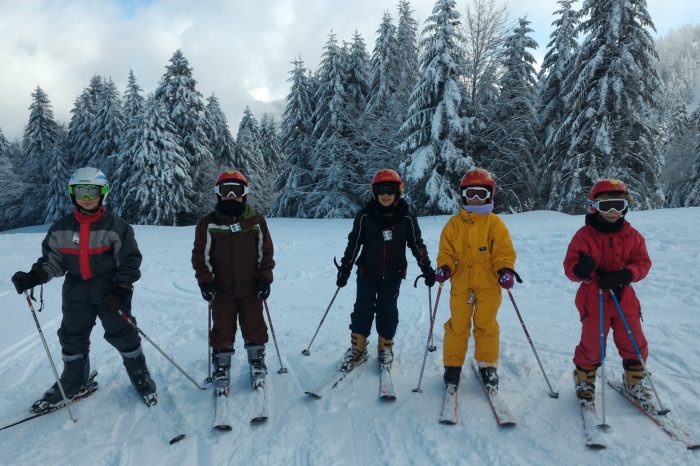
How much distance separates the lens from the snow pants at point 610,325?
336cm

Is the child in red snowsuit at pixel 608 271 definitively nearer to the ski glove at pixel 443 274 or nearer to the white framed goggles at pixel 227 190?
the ski glove at pixel 443 274

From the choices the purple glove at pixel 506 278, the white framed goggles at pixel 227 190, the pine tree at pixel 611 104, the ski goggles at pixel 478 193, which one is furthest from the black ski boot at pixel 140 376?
the pine tree at pixel 611 104

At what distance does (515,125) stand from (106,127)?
28.3 m

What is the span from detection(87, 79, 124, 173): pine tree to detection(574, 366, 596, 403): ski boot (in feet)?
109

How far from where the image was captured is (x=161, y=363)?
4.54m

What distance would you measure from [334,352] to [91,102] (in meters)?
37.0

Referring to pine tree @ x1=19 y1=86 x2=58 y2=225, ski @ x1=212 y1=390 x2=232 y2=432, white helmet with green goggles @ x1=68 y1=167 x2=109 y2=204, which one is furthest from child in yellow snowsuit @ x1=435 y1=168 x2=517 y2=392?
pine tree @ x1=19 y1=86 x2=58 y2=225

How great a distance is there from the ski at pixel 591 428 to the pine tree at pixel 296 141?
69.0ft

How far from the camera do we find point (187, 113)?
27.1 m

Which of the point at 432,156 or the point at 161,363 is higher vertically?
the point at 432,156

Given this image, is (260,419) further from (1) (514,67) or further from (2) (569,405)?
(1) (514,67)

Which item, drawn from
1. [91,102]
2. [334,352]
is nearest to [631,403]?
[334,352]

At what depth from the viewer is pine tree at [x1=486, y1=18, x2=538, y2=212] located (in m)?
17.7

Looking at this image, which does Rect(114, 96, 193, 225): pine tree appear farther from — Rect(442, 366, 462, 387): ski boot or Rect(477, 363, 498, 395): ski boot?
Rect(477, 363, 498, 395): ski boot
